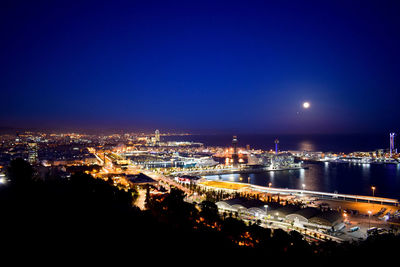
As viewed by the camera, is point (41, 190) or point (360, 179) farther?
point (360, 179)

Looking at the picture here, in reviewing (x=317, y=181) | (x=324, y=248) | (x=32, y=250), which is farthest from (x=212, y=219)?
(x=317, y=181)

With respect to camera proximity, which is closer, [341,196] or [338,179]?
[341,196]

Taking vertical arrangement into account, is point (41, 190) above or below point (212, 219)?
above

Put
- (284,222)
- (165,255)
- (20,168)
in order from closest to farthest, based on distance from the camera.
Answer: (165,255) < (284,222) < (20,168)

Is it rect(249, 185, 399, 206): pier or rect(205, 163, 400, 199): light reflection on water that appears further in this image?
rect(205, 163, 400, 199): light reflection on water

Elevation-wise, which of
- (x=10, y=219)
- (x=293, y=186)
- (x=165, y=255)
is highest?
(x=10, y=219)

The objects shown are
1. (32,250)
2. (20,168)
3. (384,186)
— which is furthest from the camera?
(384,186)

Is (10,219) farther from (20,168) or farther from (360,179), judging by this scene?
(360,179)

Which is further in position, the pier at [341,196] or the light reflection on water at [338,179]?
the light reflection on water at [338,179]
